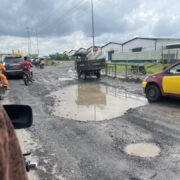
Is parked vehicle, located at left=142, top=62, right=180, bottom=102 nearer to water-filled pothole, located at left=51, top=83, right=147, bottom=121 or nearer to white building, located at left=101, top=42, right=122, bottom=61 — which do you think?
water-filled pothole, located at left=51, top=83, right=147, bottom=121

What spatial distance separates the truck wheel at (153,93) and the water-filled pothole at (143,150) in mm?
5113

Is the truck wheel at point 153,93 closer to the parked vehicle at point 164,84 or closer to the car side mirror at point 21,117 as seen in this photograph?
the parked vehicle at point 164,84

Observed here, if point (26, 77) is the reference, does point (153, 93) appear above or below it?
below

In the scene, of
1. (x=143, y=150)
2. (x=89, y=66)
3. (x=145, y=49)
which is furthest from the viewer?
(x=145, y=49)

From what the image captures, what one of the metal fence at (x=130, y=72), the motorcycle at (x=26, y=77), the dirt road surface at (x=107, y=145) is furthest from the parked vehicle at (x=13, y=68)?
the dirt road surface at (x=107, y=145)

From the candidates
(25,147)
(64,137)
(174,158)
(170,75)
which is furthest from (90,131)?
(170,75)

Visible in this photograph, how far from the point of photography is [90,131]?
22.1ft

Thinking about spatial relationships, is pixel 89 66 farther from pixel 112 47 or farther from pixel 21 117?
pixel 112 47

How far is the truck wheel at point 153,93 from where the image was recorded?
10.6m

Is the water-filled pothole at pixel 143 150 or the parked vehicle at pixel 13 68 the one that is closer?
the water-filled pothole at pixel 143 150

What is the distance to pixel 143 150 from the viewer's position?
5.43 m

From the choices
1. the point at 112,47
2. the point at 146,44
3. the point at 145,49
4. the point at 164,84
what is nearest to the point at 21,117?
the point at 164,84

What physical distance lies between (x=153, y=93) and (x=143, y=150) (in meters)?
5.62

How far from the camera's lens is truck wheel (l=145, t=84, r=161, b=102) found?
416 inches
